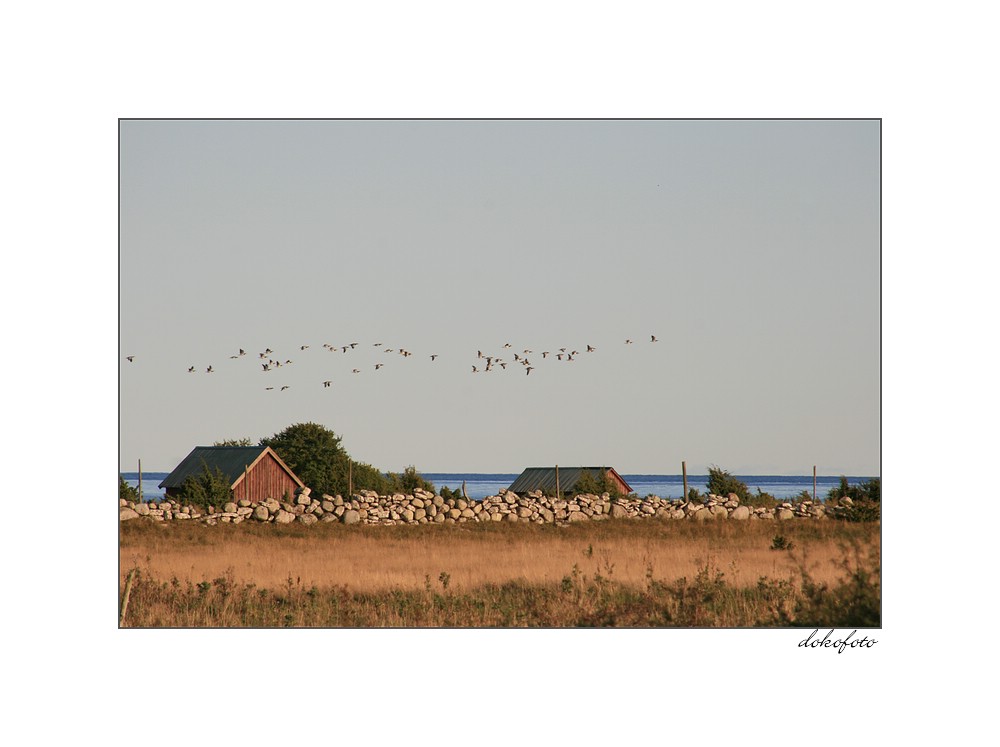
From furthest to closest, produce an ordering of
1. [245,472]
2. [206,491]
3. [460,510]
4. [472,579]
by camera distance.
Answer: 1. [245,472]
2. [460,510]
3. [206,491]
4. [472,579]

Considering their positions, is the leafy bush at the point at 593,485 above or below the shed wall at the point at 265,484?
below

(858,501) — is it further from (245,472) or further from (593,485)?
(245,472)

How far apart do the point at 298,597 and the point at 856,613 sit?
8.31 meters

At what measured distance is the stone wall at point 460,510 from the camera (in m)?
29.0

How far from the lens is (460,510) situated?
31266mm

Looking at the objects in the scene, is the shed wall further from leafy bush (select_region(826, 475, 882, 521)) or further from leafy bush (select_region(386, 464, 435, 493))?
leafy bush (select_region(826, 475, 882, 521))

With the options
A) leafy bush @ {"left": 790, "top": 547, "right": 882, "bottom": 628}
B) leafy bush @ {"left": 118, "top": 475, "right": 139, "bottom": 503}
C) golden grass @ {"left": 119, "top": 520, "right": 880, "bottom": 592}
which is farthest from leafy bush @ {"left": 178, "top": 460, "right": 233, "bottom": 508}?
leafy bush @ {"left": 790, "top": 547, "right": 882, "bottom": 628}

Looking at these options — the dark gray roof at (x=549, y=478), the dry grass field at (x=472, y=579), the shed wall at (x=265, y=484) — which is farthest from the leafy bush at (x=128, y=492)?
the dark gray roof at (x=549, y=478)

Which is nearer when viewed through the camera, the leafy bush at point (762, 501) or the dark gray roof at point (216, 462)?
the dark gray roof at point (216, 462)

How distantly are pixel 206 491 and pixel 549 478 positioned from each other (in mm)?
14051

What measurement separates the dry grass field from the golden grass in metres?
0.06

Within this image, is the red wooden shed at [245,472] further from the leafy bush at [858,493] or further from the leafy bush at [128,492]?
the leafy bush at [858,493]

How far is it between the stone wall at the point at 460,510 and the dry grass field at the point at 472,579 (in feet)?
8.82

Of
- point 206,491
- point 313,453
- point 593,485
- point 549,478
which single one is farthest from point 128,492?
point 549,478
